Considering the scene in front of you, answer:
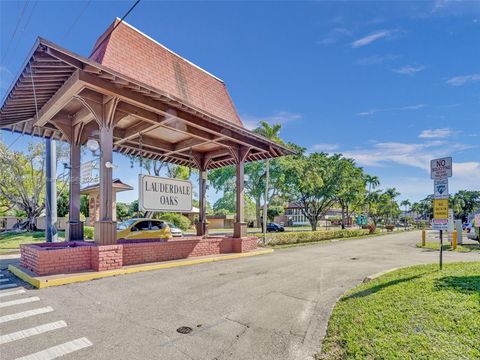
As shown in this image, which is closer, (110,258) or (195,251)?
(110,258)

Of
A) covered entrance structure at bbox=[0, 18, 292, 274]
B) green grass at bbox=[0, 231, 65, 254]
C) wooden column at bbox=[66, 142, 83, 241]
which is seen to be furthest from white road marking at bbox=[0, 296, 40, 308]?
green grass at bbox=[0, 231, 65, 254]

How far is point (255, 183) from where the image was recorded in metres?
29.8

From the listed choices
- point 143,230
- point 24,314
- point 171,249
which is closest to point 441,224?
point 171,249

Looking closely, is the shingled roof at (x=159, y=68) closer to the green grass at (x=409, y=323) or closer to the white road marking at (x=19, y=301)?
the white road marking at (x=19, y=301)

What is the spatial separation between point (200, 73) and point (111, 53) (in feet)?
14.8

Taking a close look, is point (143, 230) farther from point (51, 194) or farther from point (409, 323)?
point (409, 323)

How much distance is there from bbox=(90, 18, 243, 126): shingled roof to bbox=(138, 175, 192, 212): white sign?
2777mm

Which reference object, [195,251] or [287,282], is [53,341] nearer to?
[287,282]

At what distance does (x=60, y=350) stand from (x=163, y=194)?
20.1 ft

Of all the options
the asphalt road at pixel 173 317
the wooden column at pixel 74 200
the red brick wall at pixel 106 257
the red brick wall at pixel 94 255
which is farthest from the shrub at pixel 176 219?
the asphalt road at pixel 173 317

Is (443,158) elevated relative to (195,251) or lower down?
elevated

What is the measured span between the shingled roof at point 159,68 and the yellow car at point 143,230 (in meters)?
6.10

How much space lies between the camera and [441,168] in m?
7.56

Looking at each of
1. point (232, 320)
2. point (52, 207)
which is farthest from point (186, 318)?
point (52, 207)
